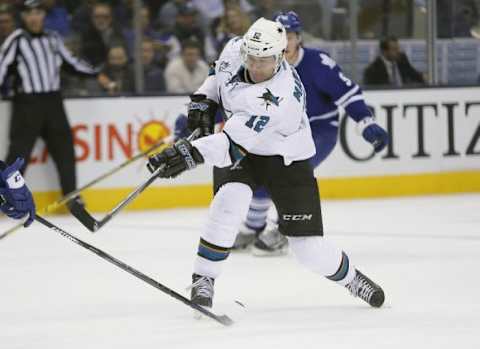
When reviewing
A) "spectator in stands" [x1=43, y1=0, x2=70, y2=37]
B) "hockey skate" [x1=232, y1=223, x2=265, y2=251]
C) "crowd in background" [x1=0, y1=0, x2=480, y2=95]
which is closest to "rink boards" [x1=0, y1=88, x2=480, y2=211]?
"crowd in background" [x1=0, y1=0, x2=480, y2=95]

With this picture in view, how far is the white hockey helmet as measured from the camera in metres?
4.08

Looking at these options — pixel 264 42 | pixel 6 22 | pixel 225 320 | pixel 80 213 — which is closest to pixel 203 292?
pixel 225 320

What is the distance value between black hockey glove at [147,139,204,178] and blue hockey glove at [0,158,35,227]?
1.49 ft

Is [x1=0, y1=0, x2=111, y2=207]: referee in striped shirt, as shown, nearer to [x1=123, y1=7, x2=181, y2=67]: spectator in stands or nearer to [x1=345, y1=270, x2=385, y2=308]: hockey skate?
[x1=123, y1=7, x2=181, y2=67]: spectator in stands

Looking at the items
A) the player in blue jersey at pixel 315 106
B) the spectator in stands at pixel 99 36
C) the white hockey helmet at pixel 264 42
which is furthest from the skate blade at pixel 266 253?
the spectator in stands at pixel 99 36

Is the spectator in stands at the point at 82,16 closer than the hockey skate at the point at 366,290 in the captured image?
No

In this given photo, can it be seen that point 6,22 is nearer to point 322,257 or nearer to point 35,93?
point 35,93

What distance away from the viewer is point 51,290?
5.08 metres

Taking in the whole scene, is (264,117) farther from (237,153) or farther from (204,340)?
(204,340)

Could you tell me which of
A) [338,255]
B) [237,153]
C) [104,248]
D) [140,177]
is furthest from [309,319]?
[140,177]

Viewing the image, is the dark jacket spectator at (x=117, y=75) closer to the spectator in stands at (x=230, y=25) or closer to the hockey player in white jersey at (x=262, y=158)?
the spectator in stands at (x=230, y=25)

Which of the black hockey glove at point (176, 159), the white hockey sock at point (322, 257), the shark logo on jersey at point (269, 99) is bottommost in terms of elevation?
the white hockey sock at point (322, 257)

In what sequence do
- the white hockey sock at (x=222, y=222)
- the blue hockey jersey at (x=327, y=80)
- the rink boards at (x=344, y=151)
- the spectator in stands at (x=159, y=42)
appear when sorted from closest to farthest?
the white hockey sock at (x=222, y=222) < the blue hockey jersey at (x=327, y=80) < the rink boards at (x=344, y=151) < the spectator in stands at (x=159, y=42)

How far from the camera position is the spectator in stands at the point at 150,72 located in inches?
316
